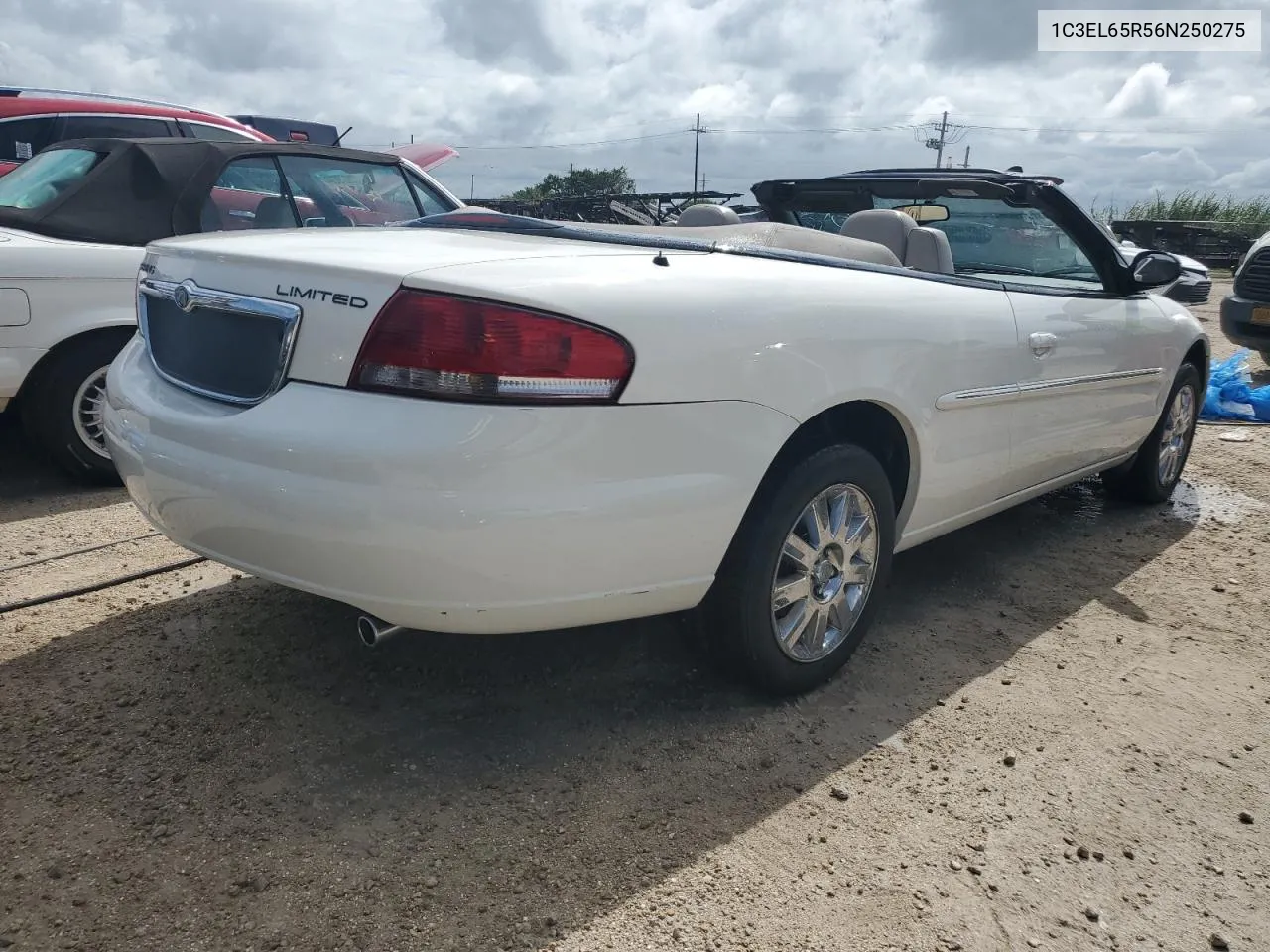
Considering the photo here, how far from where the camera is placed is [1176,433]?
5.00 metres

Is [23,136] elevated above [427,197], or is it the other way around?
[23,136]

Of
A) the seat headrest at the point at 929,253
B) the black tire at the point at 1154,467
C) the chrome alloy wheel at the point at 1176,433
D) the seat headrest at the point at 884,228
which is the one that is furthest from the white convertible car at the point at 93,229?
the chrome alloy wheel at the point at 1176,433

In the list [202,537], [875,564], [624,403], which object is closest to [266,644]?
[202,537]

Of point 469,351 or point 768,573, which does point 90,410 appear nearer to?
point 469,351

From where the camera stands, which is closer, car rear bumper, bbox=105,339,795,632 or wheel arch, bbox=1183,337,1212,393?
car rear bumper, bbox=105,339,795,632

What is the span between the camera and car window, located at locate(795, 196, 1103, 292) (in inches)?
161

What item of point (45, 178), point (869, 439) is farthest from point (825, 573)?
point (45, 178)

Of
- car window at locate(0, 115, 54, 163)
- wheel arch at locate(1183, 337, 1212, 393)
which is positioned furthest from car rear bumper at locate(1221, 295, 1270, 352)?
car window at locate(0, 115, 54, 163)

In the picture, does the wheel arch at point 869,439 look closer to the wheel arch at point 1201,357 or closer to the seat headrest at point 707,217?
the seat headrest at point 707,217

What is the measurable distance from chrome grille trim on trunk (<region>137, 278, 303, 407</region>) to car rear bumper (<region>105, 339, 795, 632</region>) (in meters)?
0.06

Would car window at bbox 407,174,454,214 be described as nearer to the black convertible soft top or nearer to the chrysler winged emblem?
the black convertible soft top

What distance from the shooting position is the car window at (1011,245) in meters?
4.08

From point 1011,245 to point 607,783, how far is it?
115 inches

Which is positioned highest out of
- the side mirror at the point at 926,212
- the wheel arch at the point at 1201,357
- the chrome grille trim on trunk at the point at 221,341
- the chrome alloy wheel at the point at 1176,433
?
the side mirror at the point at 926,212
